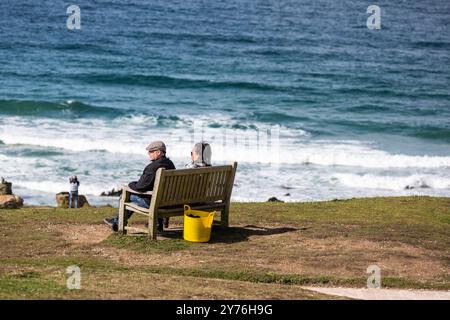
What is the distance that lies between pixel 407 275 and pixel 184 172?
347cm

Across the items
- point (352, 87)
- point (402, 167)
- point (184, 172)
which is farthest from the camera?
point (352, 87)

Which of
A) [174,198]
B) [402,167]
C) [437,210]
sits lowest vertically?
[402,167]

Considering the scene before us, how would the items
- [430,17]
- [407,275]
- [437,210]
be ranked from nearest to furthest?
[407,275] → [437,210] → [430,17]

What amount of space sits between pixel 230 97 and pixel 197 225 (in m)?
32.5

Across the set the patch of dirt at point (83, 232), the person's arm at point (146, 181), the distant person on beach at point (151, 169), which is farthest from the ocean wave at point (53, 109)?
the person's arm at point (146, 181)

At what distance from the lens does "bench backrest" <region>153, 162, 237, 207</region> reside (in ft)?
43.6

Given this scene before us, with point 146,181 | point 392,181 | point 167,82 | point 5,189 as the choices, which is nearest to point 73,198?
point 5,189

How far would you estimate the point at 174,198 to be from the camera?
44.7 feet

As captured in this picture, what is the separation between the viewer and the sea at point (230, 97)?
29.8 meters

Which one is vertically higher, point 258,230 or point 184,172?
point 184,172

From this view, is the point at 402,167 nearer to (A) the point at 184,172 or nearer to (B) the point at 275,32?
(A) the point at 184,172

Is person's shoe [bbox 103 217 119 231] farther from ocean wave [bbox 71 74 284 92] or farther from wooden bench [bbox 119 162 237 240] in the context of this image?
ocean wave [bbox 71 74 284 92]

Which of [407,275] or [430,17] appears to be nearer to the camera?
[407,275]
